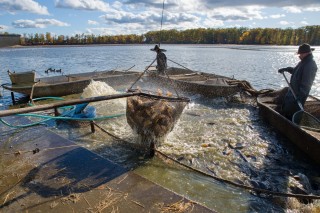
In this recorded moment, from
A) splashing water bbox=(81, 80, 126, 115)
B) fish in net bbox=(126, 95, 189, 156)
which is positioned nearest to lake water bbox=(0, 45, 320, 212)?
fish in net bbox=(126, 95, 189, 156)

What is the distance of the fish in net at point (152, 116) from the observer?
6.68 metres

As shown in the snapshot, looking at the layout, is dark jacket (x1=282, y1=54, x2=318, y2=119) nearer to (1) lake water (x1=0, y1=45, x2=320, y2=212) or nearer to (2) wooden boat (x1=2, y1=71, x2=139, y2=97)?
(1) lake water (x1=0, y1=45, x2=320, y2=212)

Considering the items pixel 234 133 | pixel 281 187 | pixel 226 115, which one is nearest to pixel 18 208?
pixel 281 187

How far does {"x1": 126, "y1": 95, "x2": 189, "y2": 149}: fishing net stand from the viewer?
6.68 metres

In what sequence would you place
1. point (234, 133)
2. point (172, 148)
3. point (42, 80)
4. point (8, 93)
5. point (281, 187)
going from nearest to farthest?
point (281, 187)
point (172, 148)
point (234, 133)
point (42, 80)
point (8, 93)

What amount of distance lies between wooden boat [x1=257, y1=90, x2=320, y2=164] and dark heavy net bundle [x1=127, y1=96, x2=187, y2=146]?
331cm

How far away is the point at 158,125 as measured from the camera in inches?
265

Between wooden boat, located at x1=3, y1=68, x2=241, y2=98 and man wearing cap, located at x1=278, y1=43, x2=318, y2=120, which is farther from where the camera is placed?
wooden boat, located at x1=3, y1=68, x2=241, y2=98


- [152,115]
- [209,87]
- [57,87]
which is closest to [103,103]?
[57,87]

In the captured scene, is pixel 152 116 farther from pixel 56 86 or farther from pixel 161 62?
pixel 161 62

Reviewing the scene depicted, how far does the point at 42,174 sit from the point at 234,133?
6.46 m

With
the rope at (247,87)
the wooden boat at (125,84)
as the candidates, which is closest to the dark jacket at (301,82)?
the rope at (247,87)

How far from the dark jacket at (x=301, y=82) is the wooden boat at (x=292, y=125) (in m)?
0.44

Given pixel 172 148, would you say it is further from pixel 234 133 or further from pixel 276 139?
pixel 276 139
